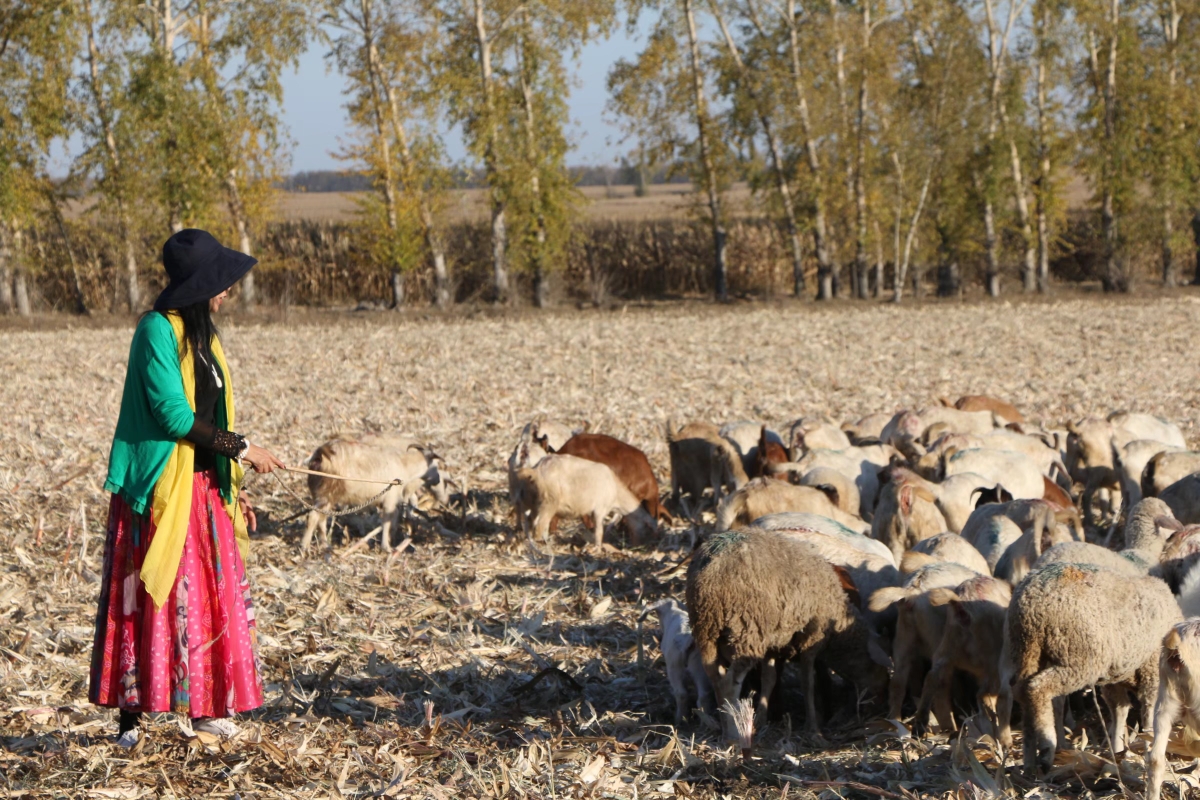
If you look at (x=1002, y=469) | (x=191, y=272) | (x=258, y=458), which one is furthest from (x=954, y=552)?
(x=191, y=272)

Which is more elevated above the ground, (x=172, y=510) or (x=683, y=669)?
(x=172, y=510)

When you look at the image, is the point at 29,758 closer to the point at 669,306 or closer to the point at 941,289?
the point at 669,306

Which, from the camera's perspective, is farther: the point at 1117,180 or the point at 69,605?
the point at 1117,180

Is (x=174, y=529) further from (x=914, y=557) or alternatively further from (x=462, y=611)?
(x=914, y=557)

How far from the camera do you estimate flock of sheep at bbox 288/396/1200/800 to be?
5137 mm

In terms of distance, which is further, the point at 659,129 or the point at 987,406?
the point at 659,129

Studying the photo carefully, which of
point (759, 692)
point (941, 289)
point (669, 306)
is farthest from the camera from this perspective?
point (941, 289)

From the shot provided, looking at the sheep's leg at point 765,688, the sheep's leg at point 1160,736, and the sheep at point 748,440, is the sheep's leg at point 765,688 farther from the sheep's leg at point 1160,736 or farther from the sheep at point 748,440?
the sheep at point 748,440

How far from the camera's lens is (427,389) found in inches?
666

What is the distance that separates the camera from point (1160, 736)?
459 cm

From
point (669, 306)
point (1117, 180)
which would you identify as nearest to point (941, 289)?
point (1117, 180)

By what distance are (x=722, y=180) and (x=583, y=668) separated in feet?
101

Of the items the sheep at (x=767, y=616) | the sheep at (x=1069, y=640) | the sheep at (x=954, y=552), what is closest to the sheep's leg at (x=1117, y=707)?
the sheep at (x=1069, y=640)

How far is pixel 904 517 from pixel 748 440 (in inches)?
141
